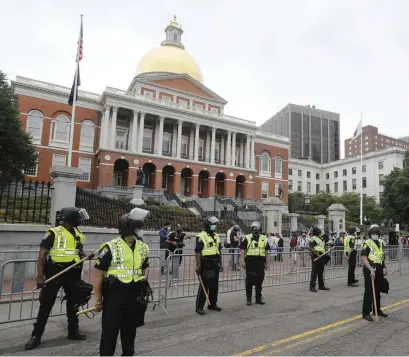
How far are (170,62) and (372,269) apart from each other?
166 feet

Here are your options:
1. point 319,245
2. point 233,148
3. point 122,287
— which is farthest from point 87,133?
point 122,287

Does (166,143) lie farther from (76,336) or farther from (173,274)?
(76,336)

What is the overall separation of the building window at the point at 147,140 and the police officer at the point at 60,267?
4248cm

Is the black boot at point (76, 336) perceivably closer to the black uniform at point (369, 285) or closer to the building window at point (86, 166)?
the black uniform at point (369, 285)

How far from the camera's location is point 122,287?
12.7ft

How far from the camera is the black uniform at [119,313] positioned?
369cm

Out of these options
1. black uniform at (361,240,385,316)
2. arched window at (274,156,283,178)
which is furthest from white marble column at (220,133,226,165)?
black uniform at (361,240,385,316)

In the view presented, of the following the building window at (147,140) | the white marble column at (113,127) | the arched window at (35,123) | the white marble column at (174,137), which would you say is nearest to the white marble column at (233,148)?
the white marble column at (174,137)

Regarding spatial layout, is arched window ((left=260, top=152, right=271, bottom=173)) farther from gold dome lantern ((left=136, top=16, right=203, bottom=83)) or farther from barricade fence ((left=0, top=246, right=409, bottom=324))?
barricade fence ((left=0, top=246, right=409, bottom=324))

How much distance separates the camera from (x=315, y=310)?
752 cm

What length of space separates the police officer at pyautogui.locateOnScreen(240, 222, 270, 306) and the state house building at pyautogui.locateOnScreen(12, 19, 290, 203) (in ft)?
110

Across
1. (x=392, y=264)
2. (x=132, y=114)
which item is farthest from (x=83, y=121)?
(x=392, y=264)

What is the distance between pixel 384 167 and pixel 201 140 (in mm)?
42007

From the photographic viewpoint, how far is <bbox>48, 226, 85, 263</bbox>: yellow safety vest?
5.26m
